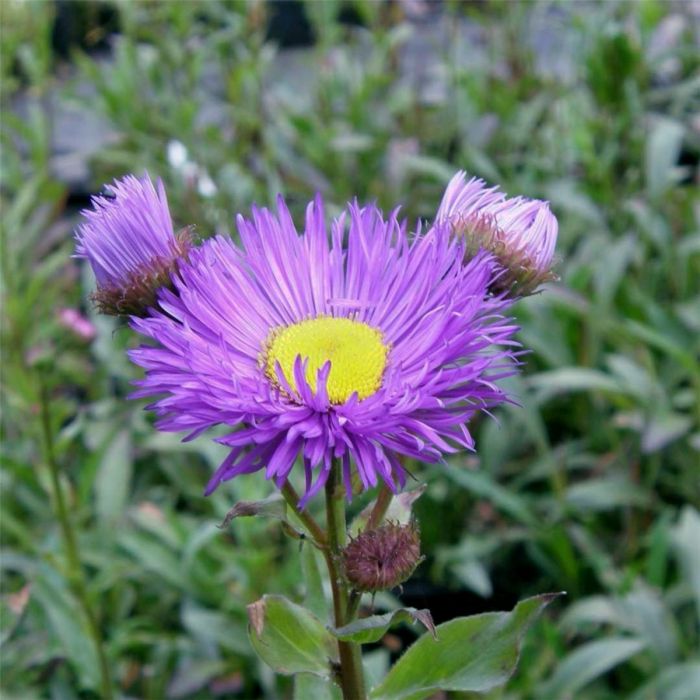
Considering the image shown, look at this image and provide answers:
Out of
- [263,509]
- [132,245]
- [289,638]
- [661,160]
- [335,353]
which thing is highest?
[661,160]

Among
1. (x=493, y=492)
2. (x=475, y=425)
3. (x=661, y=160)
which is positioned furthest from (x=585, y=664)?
(x=661, y=160)

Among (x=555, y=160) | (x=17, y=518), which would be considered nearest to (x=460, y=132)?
(x=555, y=160)

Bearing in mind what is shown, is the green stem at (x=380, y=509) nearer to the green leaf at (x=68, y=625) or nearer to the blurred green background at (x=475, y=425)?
the blurred green background at (x=475, y=425)

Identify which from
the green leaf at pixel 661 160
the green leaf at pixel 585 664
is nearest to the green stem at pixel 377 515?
the green leaf at pixel 585 664

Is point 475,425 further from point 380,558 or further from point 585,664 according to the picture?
point 380,558

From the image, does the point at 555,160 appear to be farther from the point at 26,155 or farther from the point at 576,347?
the point at 26,155

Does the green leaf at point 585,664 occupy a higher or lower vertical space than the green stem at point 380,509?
lower
